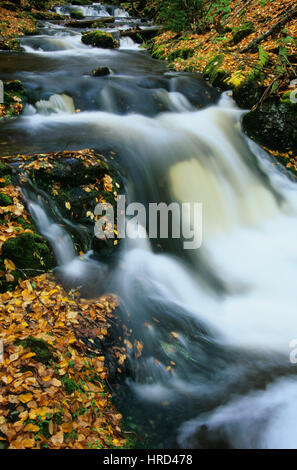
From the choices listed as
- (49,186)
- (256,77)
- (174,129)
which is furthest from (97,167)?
(256,77)

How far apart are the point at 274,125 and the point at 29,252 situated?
712cm

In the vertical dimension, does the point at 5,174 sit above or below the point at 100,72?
below

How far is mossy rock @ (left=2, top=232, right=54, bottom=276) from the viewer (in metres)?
3.53

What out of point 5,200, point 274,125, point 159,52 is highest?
point 159,52

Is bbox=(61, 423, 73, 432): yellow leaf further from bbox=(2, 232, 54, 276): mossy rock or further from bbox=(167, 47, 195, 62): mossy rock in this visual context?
bbox=(167, 47, 195, 62): mossy rock

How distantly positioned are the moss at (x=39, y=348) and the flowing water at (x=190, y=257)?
2.97 feet

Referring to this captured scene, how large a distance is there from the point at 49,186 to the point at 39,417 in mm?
3372

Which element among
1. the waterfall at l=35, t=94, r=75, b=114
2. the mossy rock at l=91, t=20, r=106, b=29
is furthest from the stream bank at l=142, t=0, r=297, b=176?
the mossy rock at l=91, t=20, r=106, b=29

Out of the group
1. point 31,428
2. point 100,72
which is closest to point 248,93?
point 100,72

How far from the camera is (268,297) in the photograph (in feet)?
16.5

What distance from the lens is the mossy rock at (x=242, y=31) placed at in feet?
36.3

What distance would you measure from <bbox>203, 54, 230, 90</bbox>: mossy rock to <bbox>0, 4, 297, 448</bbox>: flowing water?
378 mm

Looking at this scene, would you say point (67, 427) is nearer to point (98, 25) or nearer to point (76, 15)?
point (98, 25)

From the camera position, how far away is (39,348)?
8.91ft
